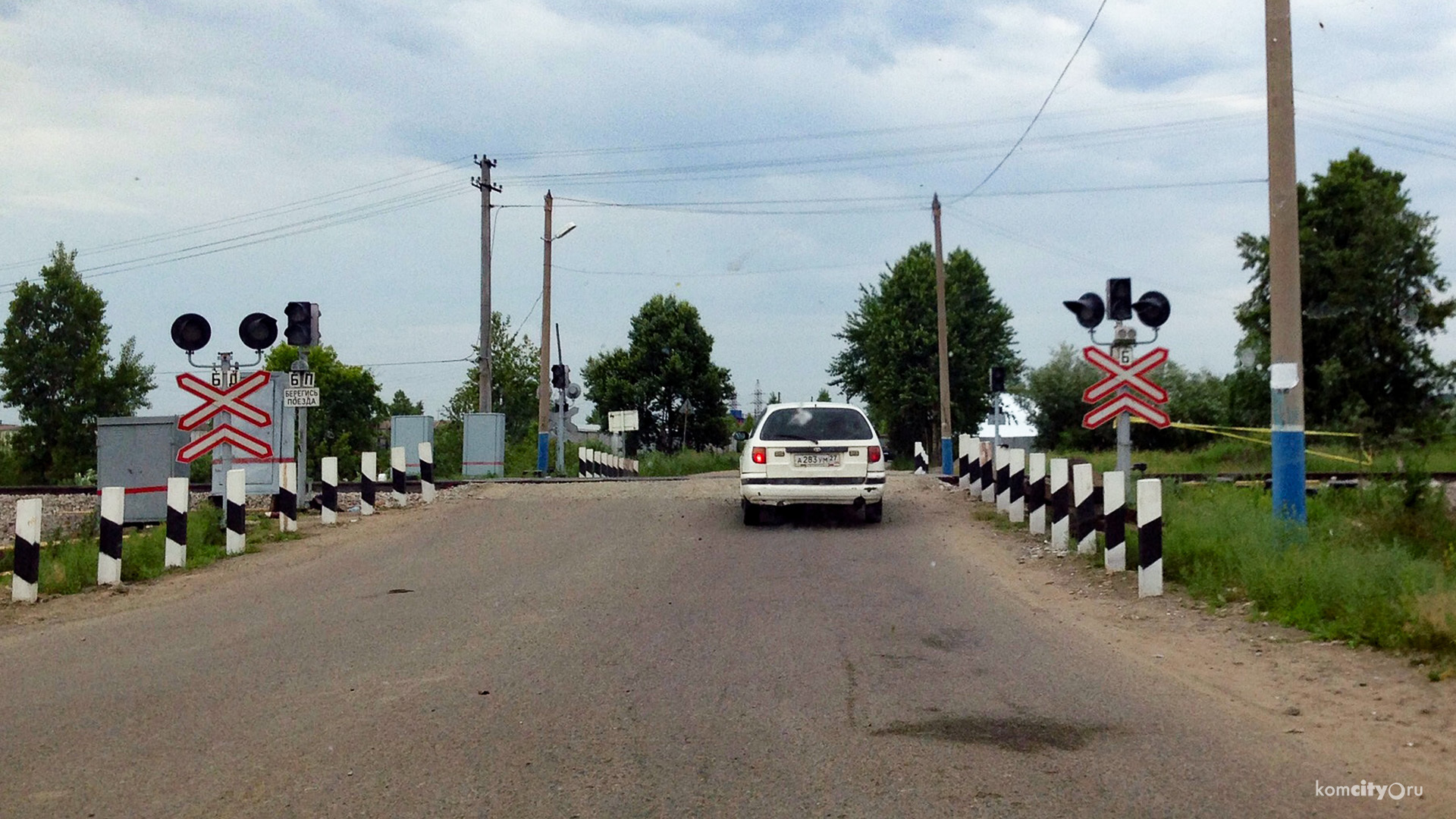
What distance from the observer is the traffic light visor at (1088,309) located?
14.0 meters

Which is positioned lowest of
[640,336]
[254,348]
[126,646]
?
[126,646]

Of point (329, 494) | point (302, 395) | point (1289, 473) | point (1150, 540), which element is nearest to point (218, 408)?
point (302, 395)

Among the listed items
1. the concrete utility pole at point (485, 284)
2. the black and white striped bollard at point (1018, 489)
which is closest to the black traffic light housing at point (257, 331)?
the black and white striped bollard at point (1018, 489)

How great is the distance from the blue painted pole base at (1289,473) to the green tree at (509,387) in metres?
54.9

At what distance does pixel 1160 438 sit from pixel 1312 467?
2455 cm

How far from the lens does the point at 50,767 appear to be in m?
5.40

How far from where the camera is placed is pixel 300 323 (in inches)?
663

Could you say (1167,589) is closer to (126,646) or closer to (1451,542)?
(1451,542)

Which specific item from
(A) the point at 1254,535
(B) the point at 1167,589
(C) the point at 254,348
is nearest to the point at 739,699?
(B) the point at 1167,589

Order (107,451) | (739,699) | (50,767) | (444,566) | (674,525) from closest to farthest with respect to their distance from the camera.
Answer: (50,767)
(739,699)
(444,566)
(674,525)
(107,451)

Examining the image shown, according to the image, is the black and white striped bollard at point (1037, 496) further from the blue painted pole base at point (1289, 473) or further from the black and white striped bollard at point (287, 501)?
the black and white striped bollard at point (287, 501)

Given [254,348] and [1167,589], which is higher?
[254,348]

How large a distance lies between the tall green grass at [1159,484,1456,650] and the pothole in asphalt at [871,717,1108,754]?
260 cm

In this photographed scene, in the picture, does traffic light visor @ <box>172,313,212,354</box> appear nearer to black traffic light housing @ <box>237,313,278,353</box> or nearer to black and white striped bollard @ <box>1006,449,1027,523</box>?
black traffic light housing @ <box>237,313,278,353</box>
